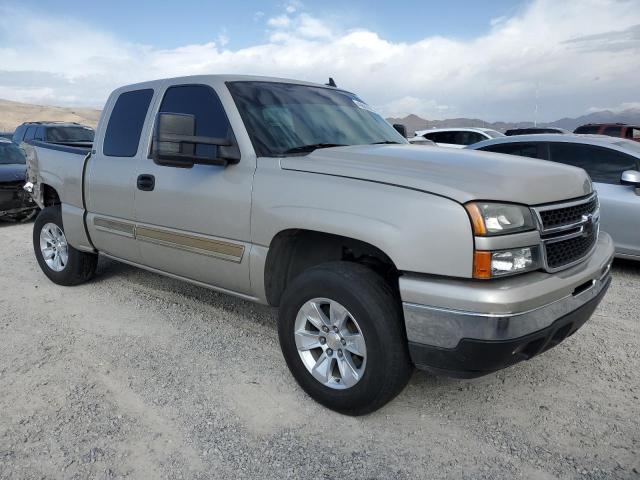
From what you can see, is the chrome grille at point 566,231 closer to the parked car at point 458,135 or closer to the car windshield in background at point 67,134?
the parked car at point 458,135

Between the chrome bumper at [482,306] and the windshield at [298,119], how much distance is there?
1.35 meters

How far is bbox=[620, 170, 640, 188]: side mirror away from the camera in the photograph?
17.6 ft

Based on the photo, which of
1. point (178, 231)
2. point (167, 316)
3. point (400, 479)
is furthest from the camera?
point (167, 316)

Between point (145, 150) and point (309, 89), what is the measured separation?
1.34 metres

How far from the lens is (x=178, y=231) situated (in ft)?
12.3

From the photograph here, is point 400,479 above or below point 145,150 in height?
below

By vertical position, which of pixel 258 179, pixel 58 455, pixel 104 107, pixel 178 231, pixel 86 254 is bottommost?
pixel 58 455

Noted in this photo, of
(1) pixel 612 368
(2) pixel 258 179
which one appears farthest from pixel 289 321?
(1) pixel 612 368

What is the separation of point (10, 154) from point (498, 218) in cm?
1045

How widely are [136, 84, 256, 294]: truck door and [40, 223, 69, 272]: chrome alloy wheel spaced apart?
166 cm

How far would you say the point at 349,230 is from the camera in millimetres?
2729

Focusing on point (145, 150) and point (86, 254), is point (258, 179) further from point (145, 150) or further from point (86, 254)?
point (86, 254)

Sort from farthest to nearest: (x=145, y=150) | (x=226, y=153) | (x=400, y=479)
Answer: (x=145, y=150), (x=226, y=153), (x=400, y=479)

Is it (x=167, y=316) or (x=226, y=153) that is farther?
(x=167, y=316)
